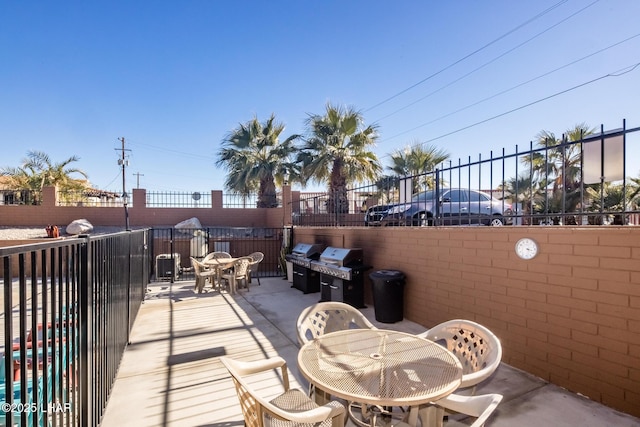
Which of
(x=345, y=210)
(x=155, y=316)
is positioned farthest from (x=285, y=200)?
(x=155, y=316)

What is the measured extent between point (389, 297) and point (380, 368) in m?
3.10

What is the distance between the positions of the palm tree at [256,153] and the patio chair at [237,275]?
7.17 metres

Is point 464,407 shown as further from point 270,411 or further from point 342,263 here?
point 342,263

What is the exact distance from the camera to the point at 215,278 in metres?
7.60

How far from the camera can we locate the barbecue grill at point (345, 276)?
5715 millimetres

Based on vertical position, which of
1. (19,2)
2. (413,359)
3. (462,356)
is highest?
(19,2)

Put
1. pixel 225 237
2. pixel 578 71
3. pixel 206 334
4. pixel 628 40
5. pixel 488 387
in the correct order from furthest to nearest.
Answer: pixel 225 237 → pixel 578 71 → pixel 628 40 → pixel 206 334 → pixel 488 387

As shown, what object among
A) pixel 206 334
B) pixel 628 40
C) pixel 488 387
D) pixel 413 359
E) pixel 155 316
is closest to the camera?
pixel 413 359

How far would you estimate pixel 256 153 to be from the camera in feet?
47.3

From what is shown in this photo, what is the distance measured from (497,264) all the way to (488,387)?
1.32 metres

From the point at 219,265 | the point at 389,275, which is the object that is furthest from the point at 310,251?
the point at 389,275

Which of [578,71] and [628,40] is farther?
[578,71]

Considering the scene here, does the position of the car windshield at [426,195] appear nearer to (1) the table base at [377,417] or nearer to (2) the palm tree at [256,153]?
(1) the table base at [377,417]

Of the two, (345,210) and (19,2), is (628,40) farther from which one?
(19,2)
